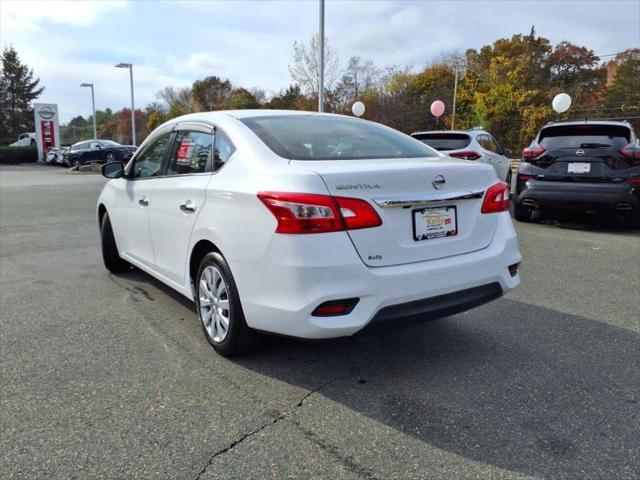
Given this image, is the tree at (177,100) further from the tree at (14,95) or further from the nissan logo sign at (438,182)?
the nissan logo sign at (438,182)

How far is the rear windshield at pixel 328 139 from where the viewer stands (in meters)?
3.21

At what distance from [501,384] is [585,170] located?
18.3ft

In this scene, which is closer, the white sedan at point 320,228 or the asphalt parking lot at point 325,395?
the asphalt parking lot at point 325,395

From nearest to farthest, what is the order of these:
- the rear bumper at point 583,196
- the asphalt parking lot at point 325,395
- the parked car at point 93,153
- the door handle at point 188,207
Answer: the asphalt parking lot at point 325,395
the door handle at point 188,207
the rear bumper at point 583,196
the parked car at point 93,153

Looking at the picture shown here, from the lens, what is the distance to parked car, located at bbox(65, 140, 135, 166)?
94.5ft

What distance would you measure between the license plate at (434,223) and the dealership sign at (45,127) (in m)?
38.5

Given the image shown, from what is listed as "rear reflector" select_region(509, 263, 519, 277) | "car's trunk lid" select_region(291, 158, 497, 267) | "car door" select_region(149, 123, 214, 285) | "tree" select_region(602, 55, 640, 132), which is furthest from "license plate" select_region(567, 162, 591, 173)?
"tree" select_region(602, 55, 640, 132)

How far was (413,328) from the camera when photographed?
12.7 ft

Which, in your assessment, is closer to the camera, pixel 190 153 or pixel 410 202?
pixel 410 202

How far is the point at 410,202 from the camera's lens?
2859mm

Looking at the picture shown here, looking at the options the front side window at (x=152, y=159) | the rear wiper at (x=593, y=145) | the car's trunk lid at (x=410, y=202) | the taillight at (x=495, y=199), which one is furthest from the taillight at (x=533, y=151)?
the front side window at (x=152, y=159)

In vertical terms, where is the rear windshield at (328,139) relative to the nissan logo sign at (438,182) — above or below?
above

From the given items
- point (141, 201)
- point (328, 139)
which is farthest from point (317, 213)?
point (141, 201)

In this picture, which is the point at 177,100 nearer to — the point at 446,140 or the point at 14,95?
the point at 14,95
